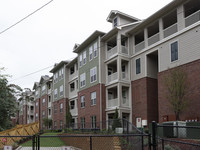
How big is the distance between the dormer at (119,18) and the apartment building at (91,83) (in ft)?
6.95

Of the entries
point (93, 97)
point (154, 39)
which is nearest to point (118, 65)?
point (154, 39)

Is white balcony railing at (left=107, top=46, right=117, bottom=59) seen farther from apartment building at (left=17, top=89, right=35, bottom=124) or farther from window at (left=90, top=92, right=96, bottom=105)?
apartment building at (left=17, top=89, right=35, bottom=124)

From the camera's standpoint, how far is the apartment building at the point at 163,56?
63.5 ft

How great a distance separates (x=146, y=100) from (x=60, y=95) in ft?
72.3

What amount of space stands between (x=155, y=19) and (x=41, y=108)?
40.4m

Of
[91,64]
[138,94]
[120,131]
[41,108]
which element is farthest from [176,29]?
[41,108]

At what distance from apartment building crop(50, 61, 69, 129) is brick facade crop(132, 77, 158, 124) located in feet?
57.0

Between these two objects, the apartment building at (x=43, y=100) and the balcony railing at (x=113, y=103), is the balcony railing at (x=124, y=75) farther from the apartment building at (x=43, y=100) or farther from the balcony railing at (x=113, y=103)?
the apartment building at (x=43, y=100)

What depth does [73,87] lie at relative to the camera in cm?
4153

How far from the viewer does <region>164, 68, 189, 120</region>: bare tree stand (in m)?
18.9

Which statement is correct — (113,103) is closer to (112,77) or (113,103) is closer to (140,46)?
(112,77)

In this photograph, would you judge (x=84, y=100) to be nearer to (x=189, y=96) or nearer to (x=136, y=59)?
(x=136, y=59)

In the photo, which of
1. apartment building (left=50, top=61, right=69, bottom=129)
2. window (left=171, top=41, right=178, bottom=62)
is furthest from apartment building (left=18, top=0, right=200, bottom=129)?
apartment building (left=50, top=61, right=69, bottom=129)

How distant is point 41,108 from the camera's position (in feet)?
187
